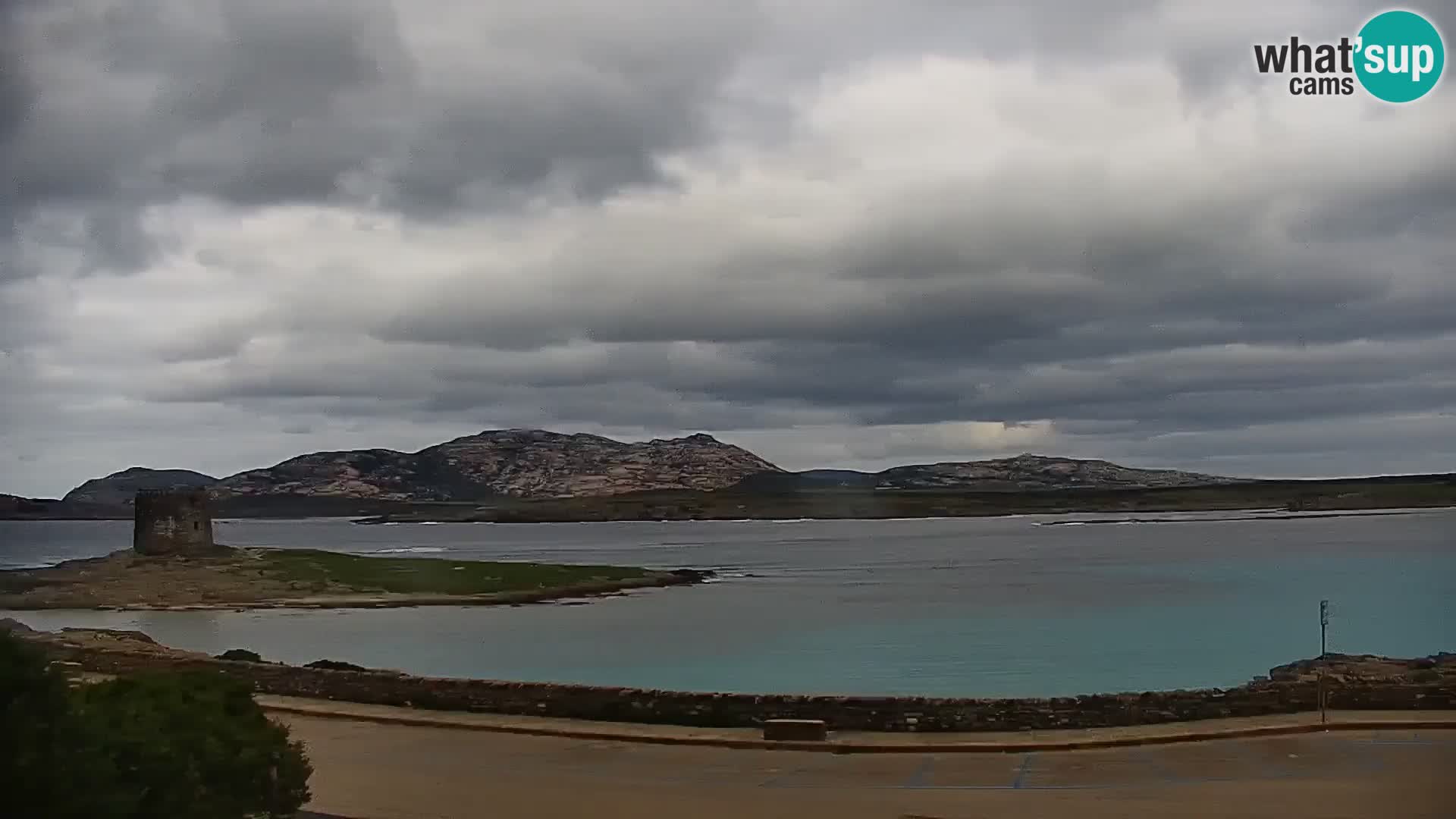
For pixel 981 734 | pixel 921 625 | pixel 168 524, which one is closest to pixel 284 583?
pixel 168 524

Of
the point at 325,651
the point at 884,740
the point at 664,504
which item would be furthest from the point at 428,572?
the point at 664,504

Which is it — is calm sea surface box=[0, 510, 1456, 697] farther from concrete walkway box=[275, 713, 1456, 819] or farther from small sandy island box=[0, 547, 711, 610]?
concrete walkway box=[275, 713, 1456, 819]

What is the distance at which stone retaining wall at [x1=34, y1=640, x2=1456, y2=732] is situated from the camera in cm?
1534

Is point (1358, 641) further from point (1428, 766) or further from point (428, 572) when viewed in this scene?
point (428, 572)

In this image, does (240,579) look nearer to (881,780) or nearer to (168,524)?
(168,524)

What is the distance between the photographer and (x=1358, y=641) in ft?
136

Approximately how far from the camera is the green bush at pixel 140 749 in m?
6.02

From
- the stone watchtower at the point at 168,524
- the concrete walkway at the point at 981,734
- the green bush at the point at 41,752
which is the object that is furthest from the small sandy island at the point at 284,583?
the green bush at the point at 41,752

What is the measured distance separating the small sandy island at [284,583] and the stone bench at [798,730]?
1723 inches

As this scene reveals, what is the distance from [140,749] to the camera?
6.91m

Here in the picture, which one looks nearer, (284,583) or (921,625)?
(921,625)

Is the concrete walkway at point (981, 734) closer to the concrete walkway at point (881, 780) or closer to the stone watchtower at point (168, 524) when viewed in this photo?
the concrete walkway at point (881, 780)

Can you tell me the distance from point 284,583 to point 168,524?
728 centimetres

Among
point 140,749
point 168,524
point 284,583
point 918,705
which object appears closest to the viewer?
point 140,749
